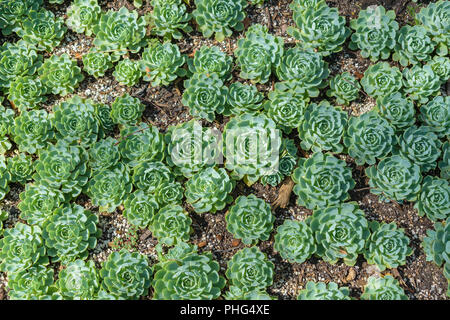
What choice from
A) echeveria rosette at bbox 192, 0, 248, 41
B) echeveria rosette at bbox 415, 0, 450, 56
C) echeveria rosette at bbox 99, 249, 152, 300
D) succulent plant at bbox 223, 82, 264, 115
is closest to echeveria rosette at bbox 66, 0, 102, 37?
echeveria rosette at bbox 192, 0, 248, 41

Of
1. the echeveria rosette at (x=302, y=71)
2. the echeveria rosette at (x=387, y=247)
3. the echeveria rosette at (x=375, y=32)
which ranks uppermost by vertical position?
the echeveria rosette at (x=375, y=32)

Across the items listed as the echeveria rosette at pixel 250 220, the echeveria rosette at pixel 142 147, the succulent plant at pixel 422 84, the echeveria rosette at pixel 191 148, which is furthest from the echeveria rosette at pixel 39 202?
the succulent plant at pixel 422 84

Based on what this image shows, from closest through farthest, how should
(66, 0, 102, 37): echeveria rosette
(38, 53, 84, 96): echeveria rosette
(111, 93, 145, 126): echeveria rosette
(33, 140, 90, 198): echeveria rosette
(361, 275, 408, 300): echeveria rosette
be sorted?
(361, 275, 408, 300): echeveria rosette < (33, 140, 90, 198): echeveria rosette < (111, 93, 145, 126): echeveria rosette < (38, 53, 84, 96): echeveria rosette < (66, 0, 102, 37): echeveria rosette

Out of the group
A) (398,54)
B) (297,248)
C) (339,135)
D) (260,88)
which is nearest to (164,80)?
(260,88)

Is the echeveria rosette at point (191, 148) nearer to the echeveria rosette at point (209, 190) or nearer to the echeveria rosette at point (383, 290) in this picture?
the echeveria rosette at point (209, 190)

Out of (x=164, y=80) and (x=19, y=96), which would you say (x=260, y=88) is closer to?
(x=164, y=80)

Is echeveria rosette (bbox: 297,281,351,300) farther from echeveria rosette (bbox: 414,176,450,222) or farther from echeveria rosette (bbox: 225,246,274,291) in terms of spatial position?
echeveria rosette (bbox: 414,176,450,222)
